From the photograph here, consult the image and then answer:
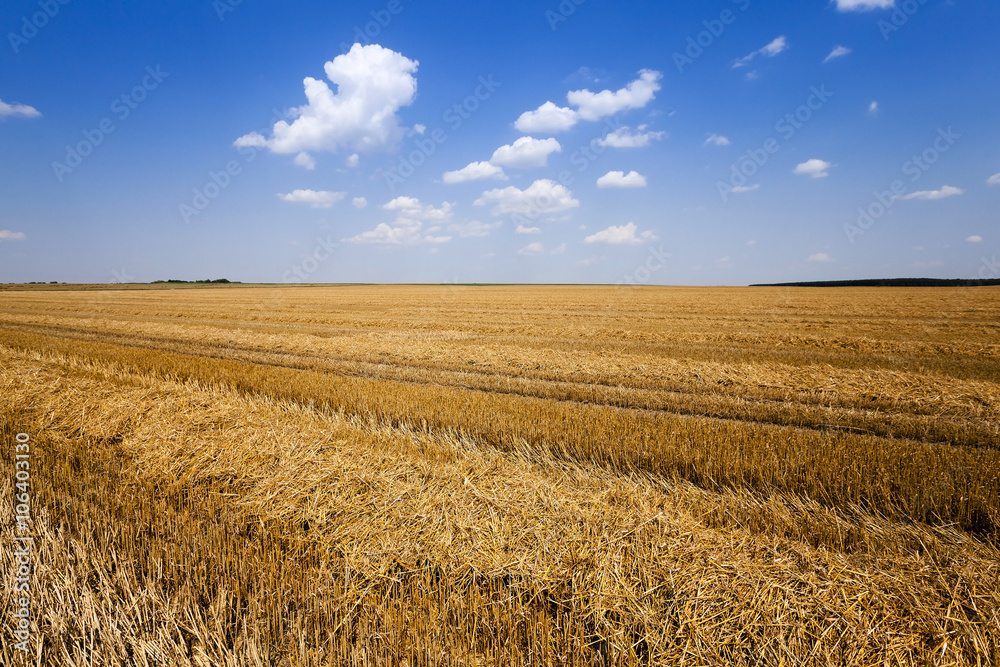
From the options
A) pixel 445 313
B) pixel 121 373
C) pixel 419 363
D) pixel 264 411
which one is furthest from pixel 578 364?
pixel 445 313

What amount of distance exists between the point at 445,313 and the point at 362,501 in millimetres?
25674

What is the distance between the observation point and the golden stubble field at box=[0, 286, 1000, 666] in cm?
281

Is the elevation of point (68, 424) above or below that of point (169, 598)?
above

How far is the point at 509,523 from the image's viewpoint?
3.91 m

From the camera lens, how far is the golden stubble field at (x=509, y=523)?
281 centimetres

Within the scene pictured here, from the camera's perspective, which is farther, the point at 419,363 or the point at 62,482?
the point at 419,363

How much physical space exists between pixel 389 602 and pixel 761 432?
5.94 m

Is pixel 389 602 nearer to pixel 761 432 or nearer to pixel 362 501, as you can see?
pixel 362 501

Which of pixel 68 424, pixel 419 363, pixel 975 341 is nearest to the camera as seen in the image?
pixel 68 424

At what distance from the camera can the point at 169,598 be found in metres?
3.24

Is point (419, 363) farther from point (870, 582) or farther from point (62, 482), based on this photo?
point (870, 582)

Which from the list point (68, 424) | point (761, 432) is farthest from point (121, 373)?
point (761, 432)

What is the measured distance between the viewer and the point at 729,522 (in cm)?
423

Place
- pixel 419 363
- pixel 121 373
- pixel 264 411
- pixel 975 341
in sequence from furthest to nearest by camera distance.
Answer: pixel 975 341 < pixel 419 363 < pixel 121 373 < pixel 264 411
